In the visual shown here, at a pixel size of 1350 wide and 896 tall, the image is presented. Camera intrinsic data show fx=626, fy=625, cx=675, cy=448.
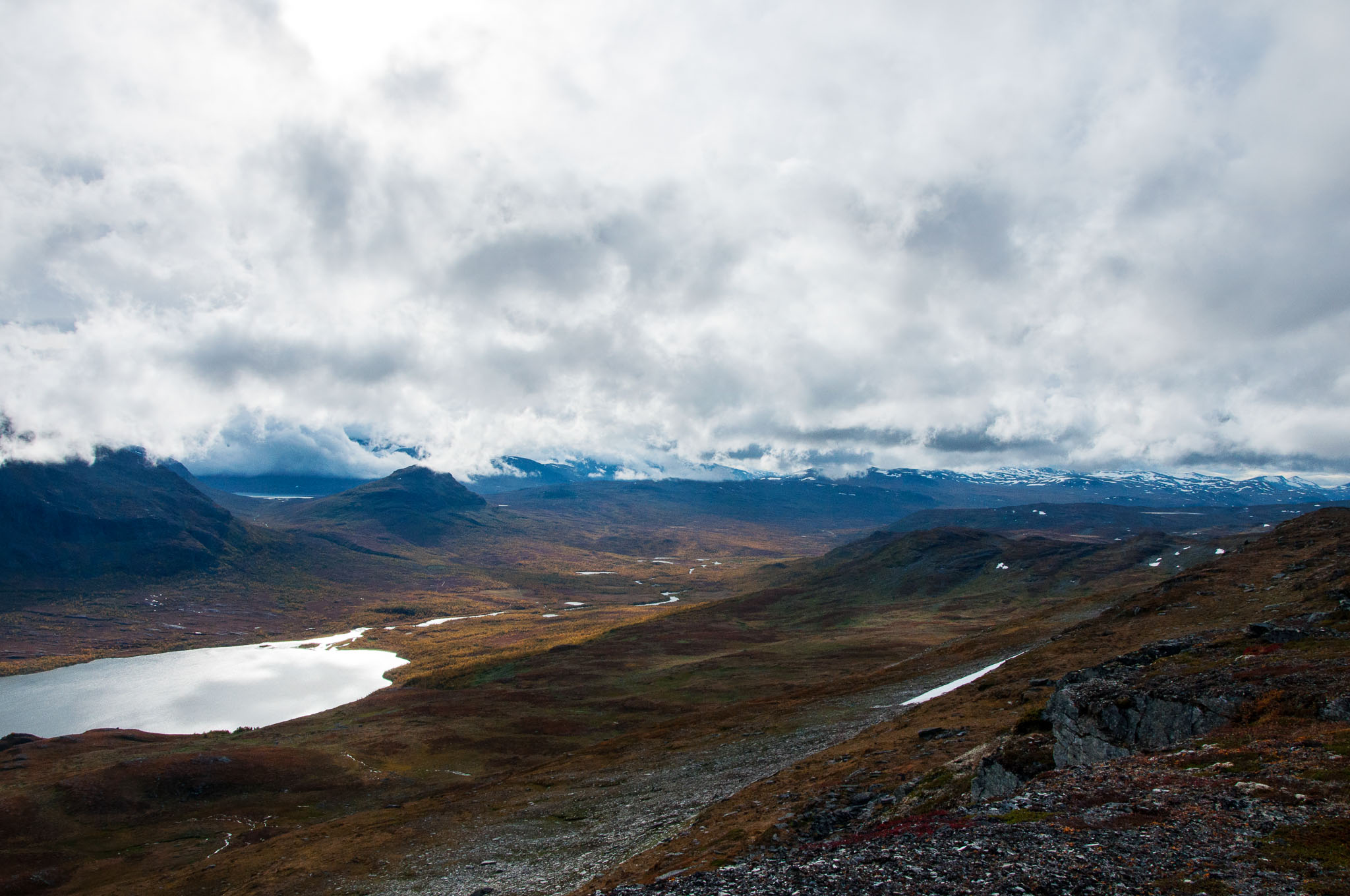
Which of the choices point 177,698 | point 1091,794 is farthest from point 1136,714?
point 177,698

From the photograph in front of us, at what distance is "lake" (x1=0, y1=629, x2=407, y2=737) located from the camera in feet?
465

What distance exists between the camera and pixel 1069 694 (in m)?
33.5

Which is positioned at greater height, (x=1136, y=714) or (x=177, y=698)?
(x=1136, y=714)

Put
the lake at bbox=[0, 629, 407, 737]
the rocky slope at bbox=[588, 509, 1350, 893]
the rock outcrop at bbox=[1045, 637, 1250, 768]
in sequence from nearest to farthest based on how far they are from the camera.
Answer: the rocky slope at bbox=[588, 509, 1350, 893], the rock outcrop at bbox=[1045, 637, 1250, 768], the lake at bbox=[0, 629, 407, 737]

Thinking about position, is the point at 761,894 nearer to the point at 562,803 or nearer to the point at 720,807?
the point at 720,807

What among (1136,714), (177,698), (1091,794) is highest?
(1091,794)

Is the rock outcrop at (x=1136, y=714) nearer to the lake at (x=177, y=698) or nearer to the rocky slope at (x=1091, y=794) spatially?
the rocky slope at (x=1091, y=794)

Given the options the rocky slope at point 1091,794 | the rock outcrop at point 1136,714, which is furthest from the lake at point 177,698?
the rock outcrop at point 1136,714

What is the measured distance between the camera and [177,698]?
166m

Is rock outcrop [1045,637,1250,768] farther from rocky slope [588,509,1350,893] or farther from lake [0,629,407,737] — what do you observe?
lake [0,629,407,737]

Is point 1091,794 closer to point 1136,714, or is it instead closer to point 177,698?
point 1136,714

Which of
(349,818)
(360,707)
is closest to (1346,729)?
(349,818)

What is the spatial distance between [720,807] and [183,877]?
5026 cm

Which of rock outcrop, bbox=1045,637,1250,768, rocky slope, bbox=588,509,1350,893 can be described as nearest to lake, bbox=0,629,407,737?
rocky slope, bbox=588,509,1350,893
